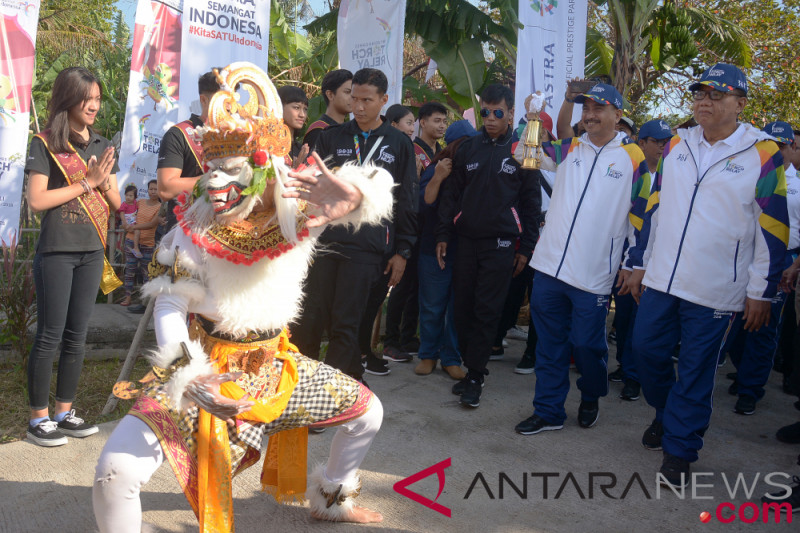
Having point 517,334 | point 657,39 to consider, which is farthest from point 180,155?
point 657,39

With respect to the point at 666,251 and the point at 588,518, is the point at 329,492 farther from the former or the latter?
the point at 666,251

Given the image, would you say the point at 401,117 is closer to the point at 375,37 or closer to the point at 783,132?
the point at 375,37

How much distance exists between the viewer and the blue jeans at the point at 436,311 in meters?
5.63

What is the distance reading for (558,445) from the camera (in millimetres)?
4223

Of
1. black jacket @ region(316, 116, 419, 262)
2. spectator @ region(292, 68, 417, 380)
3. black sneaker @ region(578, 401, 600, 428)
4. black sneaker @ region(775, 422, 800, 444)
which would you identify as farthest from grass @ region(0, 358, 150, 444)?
black sneaker @ region(775, 422, 800, 444)

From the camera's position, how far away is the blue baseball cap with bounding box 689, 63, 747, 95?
366cm

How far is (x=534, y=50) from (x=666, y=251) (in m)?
4.54

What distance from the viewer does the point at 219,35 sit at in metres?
6.65

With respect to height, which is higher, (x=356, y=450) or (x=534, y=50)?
(x=534, y=50)

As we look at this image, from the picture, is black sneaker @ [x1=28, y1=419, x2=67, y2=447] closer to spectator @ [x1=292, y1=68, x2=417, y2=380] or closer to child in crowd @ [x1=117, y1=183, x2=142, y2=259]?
spectator @ [x1=292, y1=68, x2=417, y2=380]

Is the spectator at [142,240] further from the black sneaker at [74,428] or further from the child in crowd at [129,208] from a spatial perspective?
the black sneaker at [74,428]

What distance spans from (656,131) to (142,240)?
6142 millimetres

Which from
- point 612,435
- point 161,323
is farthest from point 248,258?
point 612,435

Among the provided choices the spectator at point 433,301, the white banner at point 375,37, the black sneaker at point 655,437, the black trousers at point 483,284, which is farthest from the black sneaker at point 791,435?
the white banner at point 375,37
